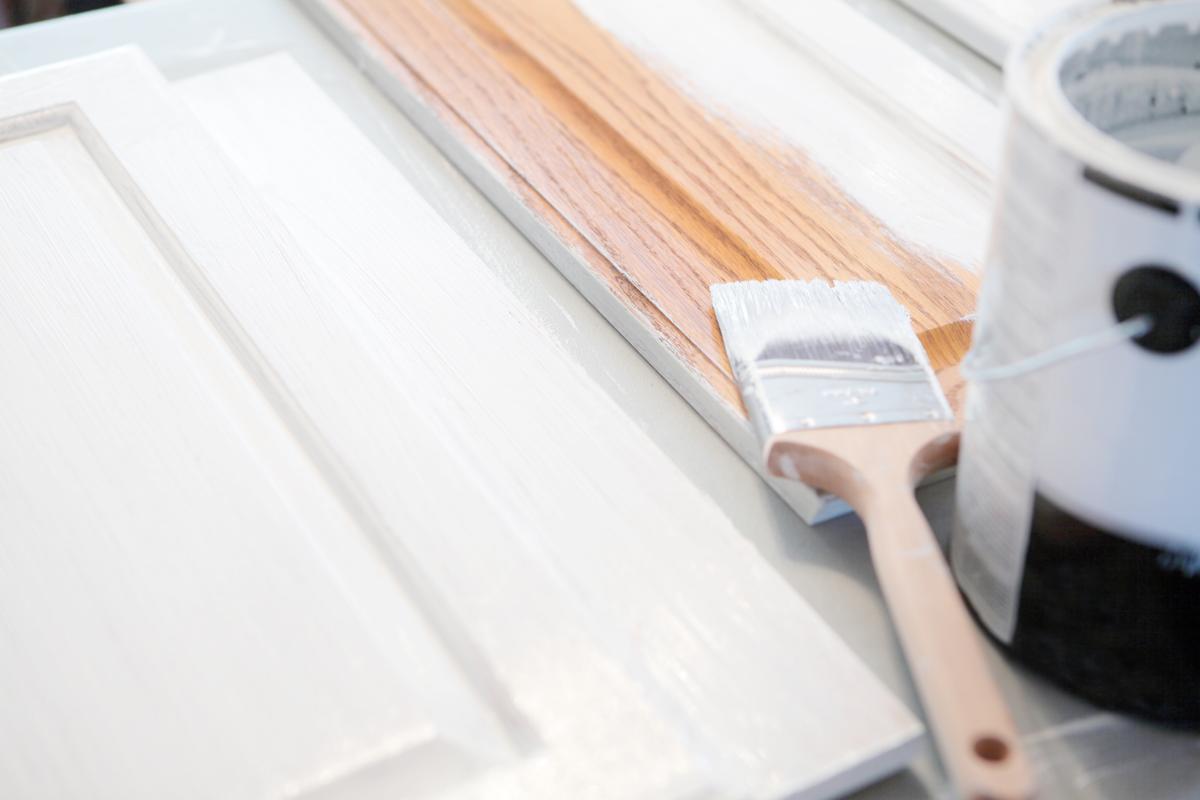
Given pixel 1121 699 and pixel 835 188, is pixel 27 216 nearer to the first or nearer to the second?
pixel 835 188

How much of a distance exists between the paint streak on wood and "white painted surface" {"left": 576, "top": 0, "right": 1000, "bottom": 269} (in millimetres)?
16

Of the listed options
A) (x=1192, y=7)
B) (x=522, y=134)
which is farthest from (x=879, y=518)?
(x=522, y=134)

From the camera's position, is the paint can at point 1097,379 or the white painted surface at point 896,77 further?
the white painted surface at point 896,77

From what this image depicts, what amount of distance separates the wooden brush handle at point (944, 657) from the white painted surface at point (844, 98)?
0.23 m

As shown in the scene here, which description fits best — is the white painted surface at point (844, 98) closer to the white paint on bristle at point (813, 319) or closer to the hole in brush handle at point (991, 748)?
the white paint on bristle at point (813, 319)

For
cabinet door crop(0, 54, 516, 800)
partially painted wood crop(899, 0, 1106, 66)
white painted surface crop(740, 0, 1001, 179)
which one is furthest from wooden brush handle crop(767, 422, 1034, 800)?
partially painted wood crop(899, 0, 1106, 66)

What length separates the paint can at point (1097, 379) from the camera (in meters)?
0.36

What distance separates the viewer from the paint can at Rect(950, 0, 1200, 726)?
0.36 m

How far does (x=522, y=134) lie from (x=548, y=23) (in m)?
0.14

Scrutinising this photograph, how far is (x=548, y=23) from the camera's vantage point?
0.84m

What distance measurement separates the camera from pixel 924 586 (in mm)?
445

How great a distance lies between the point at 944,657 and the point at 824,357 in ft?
0.50

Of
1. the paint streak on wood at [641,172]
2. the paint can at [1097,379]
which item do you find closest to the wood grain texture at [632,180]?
the paint streak on wood at [641,172]

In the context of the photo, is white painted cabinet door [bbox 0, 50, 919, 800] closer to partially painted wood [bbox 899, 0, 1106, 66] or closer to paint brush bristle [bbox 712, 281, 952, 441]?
paint brush bristle [bbox 712, 281, 952, 441]
